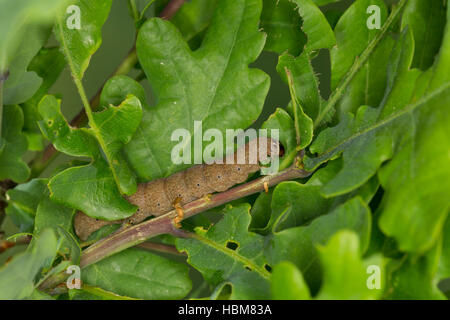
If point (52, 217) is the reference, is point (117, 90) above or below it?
above

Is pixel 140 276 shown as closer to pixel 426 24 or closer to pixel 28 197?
pixel 28 197

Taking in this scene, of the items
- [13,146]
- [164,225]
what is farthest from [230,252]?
[13,146]

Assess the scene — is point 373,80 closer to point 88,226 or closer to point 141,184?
point 141,184

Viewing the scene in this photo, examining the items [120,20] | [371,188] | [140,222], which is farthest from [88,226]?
[120,20]

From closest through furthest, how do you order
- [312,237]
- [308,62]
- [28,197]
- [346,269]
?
[346,269]
[312,237]
[308,62]
[28,197]

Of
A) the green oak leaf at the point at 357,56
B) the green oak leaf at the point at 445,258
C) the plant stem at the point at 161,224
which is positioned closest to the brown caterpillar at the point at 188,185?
the plant stem at the point at 161,224

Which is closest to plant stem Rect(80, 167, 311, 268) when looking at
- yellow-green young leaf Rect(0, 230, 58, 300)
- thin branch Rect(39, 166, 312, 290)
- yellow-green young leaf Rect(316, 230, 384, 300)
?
thin branch Rect(39, 166, 312, 290)

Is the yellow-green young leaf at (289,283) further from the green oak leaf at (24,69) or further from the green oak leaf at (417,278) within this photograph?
the green oak leaf at (24,69)
